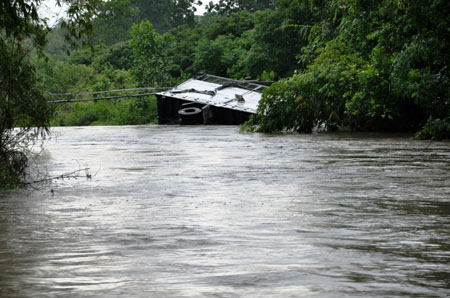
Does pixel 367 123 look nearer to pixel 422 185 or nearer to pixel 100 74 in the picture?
pixel 422 185

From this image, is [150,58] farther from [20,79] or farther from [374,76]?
[20,79]

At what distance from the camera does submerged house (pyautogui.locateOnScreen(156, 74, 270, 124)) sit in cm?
3216

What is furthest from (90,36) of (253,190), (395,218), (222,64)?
(222,64)

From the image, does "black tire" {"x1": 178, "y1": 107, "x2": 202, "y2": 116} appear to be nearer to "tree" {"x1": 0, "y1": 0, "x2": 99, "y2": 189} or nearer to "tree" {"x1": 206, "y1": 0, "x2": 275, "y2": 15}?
"tree" {"x1": 0, "y1": 0, "x2": 99, "y2": 189}

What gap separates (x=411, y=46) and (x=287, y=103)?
545cm

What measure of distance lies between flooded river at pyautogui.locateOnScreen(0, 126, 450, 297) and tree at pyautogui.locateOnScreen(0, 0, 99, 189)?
2.59 ft

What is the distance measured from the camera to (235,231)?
683 centimetres

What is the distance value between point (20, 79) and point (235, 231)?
5376 mm

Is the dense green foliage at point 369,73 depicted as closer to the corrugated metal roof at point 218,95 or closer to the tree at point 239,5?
the corrugated metal roof at point 218,95

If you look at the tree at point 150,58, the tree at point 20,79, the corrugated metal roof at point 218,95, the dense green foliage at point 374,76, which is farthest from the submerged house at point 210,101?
the tree at point 20,79

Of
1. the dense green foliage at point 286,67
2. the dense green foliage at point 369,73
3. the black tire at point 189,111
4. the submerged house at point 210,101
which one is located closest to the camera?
the dense green foliage at point 286,67

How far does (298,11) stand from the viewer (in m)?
41.3

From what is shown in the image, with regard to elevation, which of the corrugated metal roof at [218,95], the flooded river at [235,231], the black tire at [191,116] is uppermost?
the corrugated metal roof at [218,95]

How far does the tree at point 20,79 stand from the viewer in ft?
33.9
